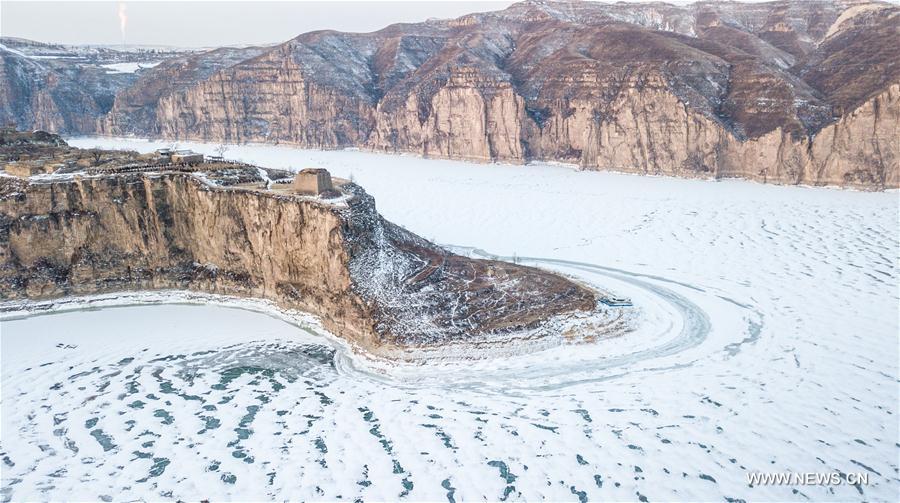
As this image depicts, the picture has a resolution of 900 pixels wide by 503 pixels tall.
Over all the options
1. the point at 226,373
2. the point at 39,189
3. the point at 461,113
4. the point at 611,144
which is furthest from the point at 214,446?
the point at 461,113

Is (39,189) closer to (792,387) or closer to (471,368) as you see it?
(471,368)

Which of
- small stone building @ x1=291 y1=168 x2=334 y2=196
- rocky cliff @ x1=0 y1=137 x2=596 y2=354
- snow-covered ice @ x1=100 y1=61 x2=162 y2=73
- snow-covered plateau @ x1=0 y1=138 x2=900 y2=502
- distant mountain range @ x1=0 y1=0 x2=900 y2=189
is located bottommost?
snow-covered plateau @ x1=0 y1=138 x2=900 y2=502

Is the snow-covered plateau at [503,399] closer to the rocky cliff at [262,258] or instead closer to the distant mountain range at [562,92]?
the rocky cliff at [262,258]

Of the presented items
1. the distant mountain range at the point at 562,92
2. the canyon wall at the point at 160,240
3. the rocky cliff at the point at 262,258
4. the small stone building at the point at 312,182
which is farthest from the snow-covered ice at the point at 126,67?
the small stone building at the point at 312,182

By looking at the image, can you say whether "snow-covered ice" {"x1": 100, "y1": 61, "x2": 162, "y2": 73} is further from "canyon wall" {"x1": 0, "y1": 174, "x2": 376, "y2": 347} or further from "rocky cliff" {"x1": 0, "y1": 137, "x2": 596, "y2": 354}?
"rocky cliff" {"x1": 0, "y1": 137, "x2": 596, "y2": 354}

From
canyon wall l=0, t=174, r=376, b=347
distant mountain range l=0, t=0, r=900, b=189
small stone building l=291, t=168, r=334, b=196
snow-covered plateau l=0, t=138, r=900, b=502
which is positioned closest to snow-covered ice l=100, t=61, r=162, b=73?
distant mountain range l=0, t=0, r=900, b=189

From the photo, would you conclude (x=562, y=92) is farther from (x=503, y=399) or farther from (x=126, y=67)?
(x=126, y=67)

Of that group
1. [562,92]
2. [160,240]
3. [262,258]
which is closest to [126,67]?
[562,92]

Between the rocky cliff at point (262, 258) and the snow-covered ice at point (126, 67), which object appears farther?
the snow-covered ice at point (126, 67)
